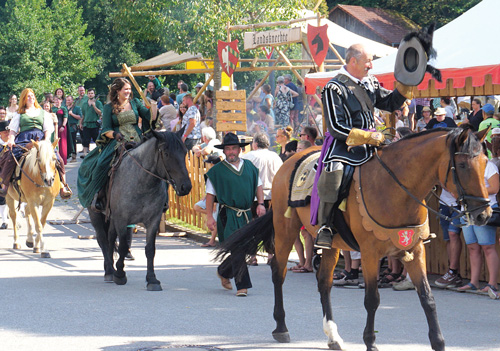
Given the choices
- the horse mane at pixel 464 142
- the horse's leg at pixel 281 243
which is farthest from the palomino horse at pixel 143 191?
the horse mane at pixel 464 142

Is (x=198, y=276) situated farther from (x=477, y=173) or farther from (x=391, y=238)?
(x=477, y=173)

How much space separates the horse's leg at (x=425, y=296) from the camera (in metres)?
6.57

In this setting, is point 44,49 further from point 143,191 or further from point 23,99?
point 143,191

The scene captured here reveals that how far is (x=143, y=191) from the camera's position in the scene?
427 inches

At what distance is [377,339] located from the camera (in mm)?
7641

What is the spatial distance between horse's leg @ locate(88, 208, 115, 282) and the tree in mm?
37665

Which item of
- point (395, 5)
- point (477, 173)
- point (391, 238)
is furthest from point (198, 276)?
point (395, 5)

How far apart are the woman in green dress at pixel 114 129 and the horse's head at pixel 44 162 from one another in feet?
7.17

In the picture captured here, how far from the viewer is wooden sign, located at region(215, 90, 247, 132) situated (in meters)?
16.2

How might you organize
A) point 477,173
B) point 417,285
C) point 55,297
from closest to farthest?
point 477,173, point 417,285, point 55,297

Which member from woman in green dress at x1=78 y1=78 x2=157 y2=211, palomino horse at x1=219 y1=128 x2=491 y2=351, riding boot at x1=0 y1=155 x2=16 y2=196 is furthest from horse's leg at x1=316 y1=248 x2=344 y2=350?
riding boot at x1=0 y1=155 x2=16 y2=196

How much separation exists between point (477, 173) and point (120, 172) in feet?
19.6

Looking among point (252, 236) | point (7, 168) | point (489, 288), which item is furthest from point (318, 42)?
point (252, 236)

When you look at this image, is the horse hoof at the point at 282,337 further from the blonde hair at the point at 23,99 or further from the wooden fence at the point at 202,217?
the blonde hair at the point at 23,99
